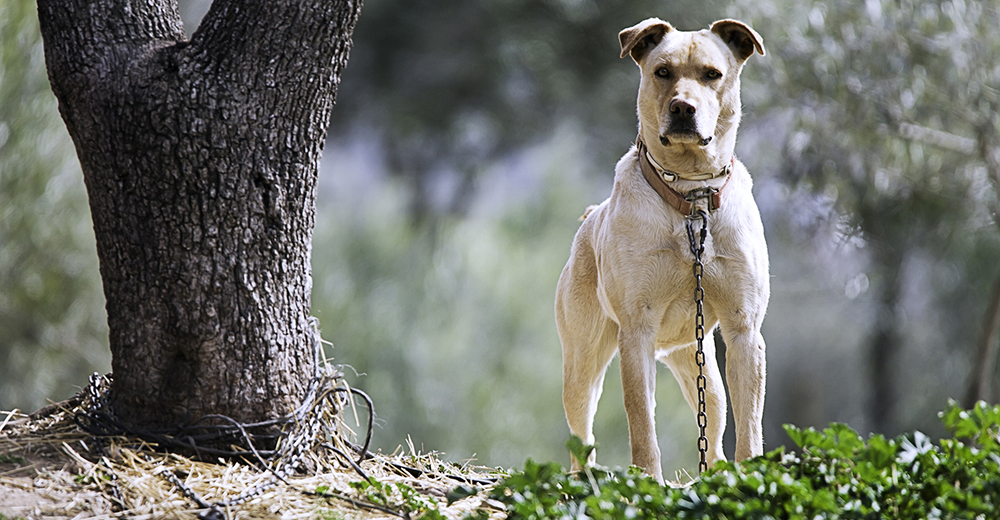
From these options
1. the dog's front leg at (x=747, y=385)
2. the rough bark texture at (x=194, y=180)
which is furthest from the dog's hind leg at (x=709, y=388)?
the rough bark texture at (x=194, y=180)

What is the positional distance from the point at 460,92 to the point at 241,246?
16.3 metres

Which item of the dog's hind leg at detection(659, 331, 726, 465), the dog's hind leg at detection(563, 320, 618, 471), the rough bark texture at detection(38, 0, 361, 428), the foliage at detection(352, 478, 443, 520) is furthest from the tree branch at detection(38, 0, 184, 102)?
the dog's hind leg at detection(659, 331, 726, 465)

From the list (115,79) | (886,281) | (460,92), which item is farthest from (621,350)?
(460,92)

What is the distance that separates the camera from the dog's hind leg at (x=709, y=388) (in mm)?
3842

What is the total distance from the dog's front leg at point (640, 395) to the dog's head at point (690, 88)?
74 centimetres

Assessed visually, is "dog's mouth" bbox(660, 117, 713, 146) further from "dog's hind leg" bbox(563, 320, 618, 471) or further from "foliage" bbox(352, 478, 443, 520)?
"foliage" bbox(352, 478, 443, 520)

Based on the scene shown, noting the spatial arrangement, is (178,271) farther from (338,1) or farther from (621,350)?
(621,350)

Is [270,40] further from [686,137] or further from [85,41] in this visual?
[686,137]

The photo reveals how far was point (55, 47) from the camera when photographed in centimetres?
306

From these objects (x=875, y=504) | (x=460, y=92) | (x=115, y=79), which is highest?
(x=460, y=92)

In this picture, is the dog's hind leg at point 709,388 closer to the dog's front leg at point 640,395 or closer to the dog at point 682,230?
the dog at point 682,230

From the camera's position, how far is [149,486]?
2703mm

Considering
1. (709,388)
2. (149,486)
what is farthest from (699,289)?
(149,486)

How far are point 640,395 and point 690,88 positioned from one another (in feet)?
3.99
